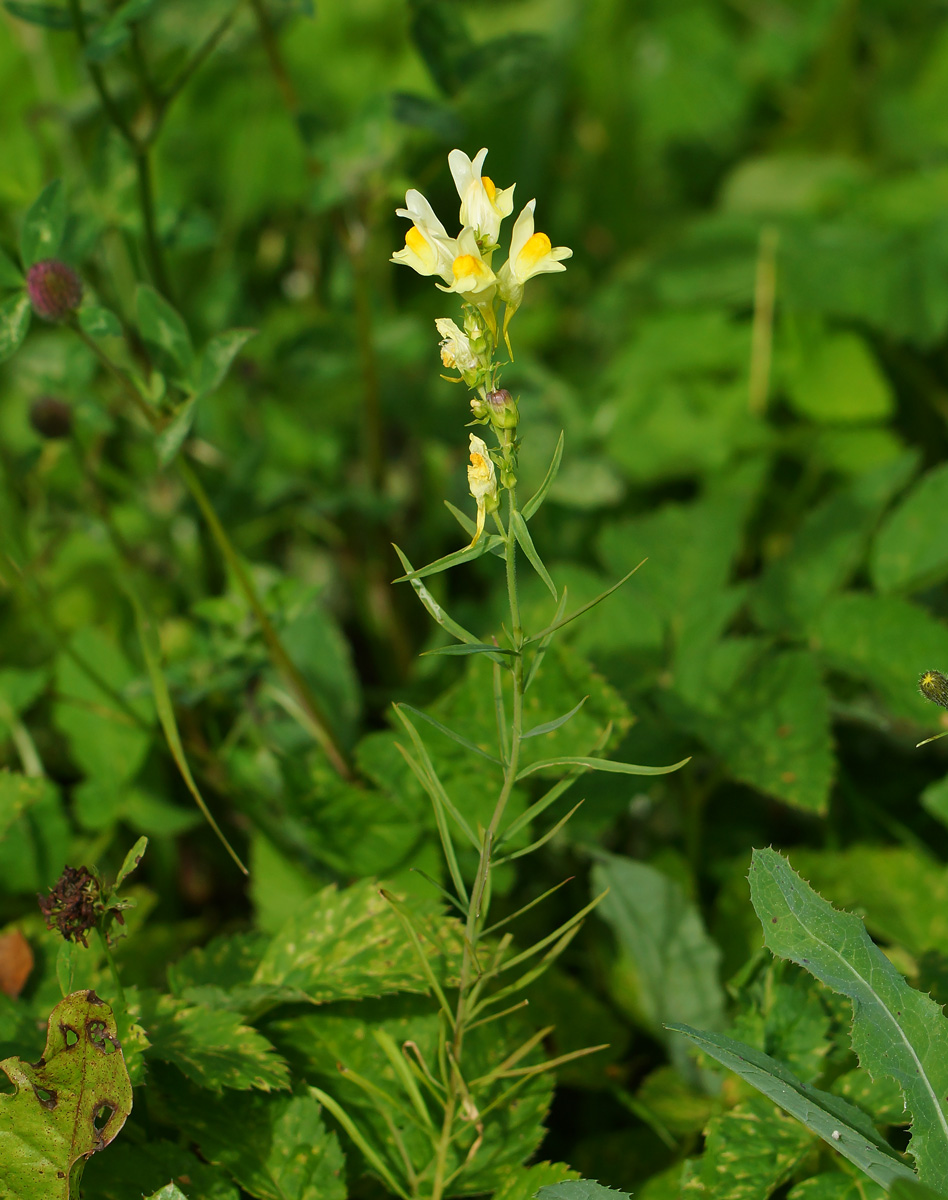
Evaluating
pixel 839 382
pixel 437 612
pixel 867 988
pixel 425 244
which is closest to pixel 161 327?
pixel 425 244

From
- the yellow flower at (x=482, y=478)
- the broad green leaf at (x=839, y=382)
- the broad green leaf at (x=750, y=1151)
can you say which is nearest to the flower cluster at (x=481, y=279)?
the yellow flower at (x=482, y=478)

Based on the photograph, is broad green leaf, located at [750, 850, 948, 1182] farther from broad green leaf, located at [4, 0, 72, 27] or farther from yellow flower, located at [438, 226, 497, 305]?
broad green leaf, located at [4, 0, 72, 27]

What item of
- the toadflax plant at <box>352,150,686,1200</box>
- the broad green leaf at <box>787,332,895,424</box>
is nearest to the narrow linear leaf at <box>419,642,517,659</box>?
the toadflax plant at <box>352,150,686,1200</box>

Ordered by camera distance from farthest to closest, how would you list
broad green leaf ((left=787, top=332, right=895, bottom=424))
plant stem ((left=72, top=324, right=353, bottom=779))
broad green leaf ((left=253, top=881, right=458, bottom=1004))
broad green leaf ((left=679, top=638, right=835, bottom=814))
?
broad green leaf ((left=787, top=332, right=895, bottom=424)) → broad green leaf ((left=679, top=638, right=835, bottom=814)) → plant stem ((left=72, top=324, right=353, bottom=779)) → broad green leaf ((left=253, top=881, right=458, bottom=1004))

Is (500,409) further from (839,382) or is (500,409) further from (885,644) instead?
(839,382)

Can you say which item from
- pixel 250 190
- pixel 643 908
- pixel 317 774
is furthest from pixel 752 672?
pixel 250 190

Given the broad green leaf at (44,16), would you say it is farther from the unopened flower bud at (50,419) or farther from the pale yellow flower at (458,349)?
the pale yellow flower at (458,349)
